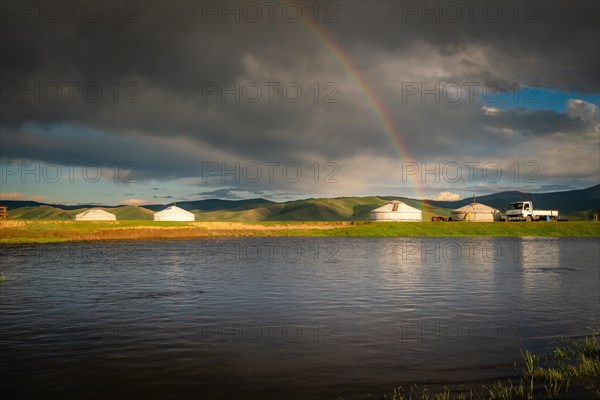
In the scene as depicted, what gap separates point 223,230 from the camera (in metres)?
115

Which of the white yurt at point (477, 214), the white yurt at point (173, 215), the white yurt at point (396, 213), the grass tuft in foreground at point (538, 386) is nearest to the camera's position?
the grass tuft in foreground at point (538, 386)

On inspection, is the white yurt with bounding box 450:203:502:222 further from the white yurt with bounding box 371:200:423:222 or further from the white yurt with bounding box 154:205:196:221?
the white yurt with bounding box 154:205:196:221

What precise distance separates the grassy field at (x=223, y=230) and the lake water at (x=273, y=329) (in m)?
54.1

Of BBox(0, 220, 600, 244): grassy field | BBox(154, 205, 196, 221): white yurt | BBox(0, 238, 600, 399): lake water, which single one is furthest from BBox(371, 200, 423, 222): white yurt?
BBox(0, 238, 600, 399): lake water

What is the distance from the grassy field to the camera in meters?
84.5

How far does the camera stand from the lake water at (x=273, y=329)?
11.8 m

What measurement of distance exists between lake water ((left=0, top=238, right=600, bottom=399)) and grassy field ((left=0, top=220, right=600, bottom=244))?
2129 inches

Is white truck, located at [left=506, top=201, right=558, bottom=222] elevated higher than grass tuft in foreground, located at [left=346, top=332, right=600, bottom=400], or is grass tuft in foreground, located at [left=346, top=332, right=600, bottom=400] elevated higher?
white truck, located at [left=506, top=201, right=558, bottom=222]

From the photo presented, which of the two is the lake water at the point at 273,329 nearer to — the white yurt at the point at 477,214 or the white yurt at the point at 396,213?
the white yurt at the point at 477,214

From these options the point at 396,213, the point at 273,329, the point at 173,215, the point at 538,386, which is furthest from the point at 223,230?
the point at 538,386

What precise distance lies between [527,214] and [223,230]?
74753 mm

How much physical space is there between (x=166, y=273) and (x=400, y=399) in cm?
2939

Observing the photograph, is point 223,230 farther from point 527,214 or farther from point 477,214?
point 477,214

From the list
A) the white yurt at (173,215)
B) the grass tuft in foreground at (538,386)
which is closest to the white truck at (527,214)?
the white yurt at (173,215)
